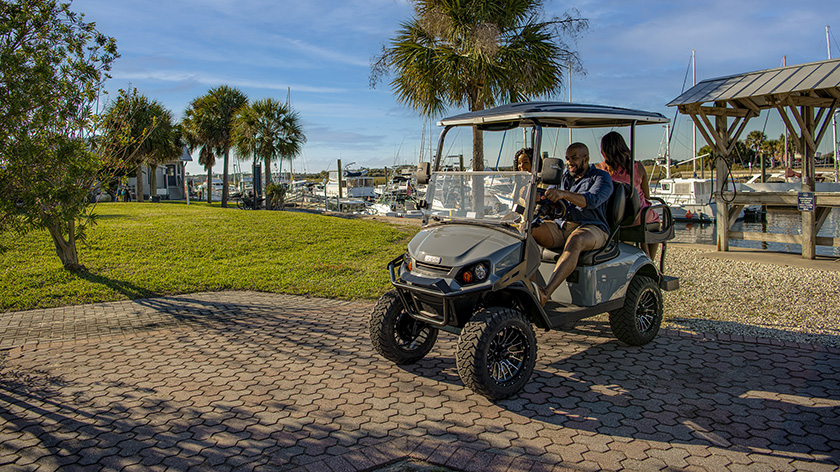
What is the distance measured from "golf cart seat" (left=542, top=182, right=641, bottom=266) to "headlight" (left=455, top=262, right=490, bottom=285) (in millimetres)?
1216

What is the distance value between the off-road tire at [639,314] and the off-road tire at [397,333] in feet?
6.33

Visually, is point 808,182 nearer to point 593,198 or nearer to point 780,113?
point 780,113

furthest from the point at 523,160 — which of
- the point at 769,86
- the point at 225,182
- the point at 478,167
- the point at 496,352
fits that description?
the point at 225,182

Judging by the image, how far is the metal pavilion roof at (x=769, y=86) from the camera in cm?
1005

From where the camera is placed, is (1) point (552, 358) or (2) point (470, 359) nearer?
(2) point (470, 359)

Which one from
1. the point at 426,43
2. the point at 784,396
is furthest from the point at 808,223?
the point at 426,43

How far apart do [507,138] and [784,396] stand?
3206 millimetres

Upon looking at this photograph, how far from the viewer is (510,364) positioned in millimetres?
4676

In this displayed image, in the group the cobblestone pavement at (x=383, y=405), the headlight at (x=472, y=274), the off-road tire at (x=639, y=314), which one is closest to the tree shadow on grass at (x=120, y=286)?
the cobblestone pavement at (x=383, y=405)

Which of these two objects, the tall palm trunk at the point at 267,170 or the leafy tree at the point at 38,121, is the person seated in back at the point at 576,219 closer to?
Result: the leafy tree at the point at 38,121

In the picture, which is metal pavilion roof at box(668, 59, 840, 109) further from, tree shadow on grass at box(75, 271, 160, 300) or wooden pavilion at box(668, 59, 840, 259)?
tree shadow on grass at box(75, 271, 160, 300)

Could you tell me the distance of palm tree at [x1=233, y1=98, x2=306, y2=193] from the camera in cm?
3466

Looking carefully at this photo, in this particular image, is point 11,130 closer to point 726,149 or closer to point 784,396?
point 784,396

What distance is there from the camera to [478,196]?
5.25 meters
